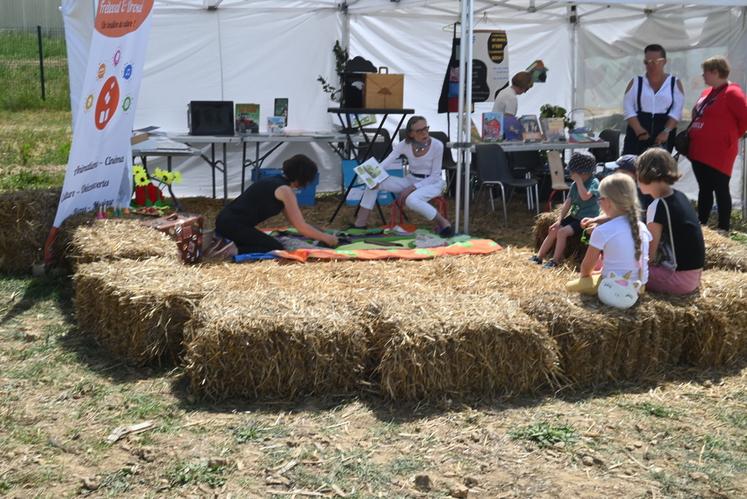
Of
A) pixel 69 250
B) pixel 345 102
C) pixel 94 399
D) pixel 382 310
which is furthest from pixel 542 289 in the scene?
pixel 345 102

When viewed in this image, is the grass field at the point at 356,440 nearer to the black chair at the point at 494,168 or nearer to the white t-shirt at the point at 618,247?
the white t-shirt at the point at 618,247

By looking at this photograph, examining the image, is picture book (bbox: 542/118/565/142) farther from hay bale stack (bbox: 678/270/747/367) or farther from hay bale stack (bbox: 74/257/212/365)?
hay bale stack (bbox: 74/257/212/365)

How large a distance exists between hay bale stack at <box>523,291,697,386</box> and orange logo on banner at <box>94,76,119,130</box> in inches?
135

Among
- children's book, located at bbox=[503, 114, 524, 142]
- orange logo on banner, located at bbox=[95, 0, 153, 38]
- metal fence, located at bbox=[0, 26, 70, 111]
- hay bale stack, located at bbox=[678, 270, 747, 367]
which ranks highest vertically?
metal fence, located at bbox=[0, 26, 70, 111]

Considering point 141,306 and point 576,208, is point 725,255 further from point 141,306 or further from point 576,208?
point 141,306

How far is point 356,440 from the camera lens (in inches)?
139

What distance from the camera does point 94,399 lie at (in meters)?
3.93

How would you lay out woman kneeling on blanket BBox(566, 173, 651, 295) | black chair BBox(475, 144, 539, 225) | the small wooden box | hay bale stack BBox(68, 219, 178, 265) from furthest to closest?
black chair BBox(475, 144, 539, 225)
the small wooden box
hay bale stack BBox(68, 219, 178, 265)
woman kneeling on blanket BBox(566, 173, 651, 295)

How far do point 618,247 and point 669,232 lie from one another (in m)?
0.42

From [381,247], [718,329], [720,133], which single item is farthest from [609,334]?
[720,133]

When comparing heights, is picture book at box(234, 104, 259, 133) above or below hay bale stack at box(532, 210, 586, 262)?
above

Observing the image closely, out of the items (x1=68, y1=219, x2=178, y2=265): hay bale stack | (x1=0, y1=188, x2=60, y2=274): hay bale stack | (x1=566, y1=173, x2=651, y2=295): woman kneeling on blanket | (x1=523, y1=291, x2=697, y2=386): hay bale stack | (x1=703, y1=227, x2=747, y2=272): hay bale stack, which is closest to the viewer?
(x1=523, y1=291, x2=697, y2=386): hay bale stack

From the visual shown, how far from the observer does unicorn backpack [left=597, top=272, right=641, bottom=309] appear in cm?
433

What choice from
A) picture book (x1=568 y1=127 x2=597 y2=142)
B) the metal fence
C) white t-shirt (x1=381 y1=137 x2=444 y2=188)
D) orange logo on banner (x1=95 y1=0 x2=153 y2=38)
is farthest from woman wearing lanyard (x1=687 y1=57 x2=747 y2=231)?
the metal fence
